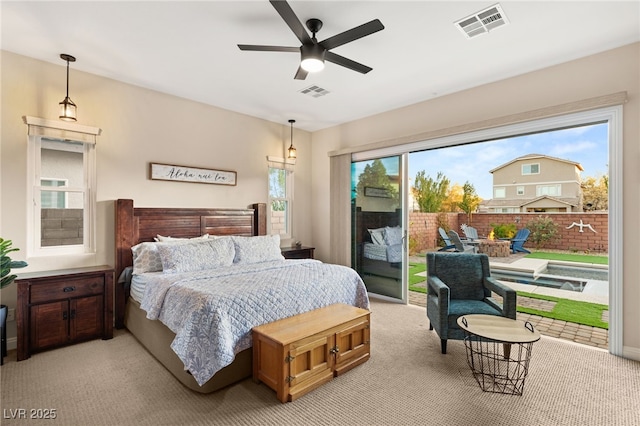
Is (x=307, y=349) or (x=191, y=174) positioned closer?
(x=307, y=349)

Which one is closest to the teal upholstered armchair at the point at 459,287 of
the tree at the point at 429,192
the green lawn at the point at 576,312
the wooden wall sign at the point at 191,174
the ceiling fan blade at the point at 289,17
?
the green lawn at the point at 576,312

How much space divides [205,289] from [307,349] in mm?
940

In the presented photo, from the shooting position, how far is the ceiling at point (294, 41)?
7.95 ft

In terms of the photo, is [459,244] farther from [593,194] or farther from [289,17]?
[289,17]

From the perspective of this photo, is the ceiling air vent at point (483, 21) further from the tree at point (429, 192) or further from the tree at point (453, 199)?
the tree at point (453, 199)

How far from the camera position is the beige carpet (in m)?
2.03

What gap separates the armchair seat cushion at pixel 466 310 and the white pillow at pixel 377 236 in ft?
6.31

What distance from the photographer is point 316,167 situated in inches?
229

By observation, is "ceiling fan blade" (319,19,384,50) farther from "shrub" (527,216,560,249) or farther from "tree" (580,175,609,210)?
"shrub" (527,216,560,249)

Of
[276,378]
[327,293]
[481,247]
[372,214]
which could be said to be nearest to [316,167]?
[372,214]

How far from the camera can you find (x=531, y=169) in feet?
25.9

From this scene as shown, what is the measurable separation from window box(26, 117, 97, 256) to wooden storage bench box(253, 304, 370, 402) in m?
2.58

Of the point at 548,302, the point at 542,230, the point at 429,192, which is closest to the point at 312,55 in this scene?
the point at 548,302

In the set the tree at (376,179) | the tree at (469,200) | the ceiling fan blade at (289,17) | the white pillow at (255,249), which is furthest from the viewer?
the tree at (469,200)
